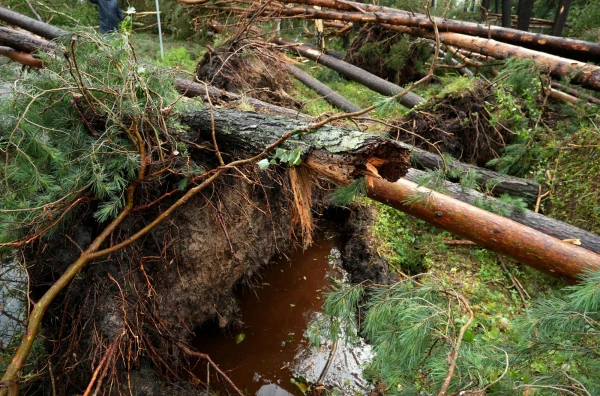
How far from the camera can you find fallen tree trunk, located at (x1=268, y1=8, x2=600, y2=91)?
4617mm

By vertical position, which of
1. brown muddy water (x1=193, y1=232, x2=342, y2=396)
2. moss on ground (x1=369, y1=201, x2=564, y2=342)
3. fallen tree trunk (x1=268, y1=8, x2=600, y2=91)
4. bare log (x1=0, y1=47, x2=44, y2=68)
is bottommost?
brown muddy water (x1=193, y1=232, x2=342, y2=396)

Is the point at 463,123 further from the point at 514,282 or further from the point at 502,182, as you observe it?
the point at 514,282

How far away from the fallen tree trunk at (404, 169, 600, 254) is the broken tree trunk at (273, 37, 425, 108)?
8.26ft

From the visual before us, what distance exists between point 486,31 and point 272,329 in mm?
5372

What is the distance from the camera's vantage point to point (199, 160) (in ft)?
9.77

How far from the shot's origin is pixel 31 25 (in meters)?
5.70

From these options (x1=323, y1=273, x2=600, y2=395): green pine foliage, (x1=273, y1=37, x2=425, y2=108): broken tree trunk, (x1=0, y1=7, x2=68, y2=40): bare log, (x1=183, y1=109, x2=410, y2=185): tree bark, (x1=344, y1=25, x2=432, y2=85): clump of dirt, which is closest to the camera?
(x1=323, y1=273, x2=600, y2=395): green pine foliage

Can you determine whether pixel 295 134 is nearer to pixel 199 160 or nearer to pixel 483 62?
pixel 199 160

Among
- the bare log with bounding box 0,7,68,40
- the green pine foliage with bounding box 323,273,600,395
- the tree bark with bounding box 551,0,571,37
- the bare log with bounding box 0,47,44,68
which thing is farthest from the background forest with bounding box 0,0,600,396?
the tree bark with bounding box 551,0,571,37

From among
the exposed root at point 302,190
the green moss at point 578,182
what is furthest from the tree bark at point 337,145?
the green moss at point 578,182

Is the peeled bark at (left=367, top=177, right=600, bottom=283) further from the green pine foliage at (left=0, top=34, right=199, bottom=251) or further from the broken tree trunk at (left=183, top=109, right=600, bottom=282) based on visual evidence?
the green pine foliage at (left=0, top=34, right=199, bottom=251)

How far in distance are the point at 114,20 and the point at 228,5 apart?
234cm

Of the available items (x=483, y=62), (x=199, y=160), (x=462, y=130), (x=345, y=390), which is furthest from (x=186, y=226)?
(x=483, y=62)

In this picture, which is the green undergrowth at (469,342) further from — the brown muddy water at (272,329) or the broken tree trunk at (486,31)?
the broken tree trunk at (486,31)
